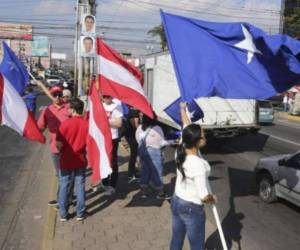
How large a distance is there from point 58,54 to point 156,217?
139039mm

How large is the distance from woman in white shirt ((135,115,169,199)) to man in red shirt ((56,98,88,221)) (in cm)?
138

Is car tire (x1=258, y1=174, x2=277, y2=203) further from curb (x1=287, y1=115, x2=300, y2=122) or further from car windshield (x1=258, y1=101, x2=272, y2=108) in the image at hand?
curb (x1=287, y1=115, x2=300, y2=122)

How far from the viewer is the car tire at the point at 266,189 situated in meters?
9.12

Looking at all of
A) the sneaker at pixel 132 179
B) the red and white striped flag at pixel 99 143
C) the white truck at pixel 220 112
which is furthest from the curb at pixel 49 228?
the white truck at pixel 220 112

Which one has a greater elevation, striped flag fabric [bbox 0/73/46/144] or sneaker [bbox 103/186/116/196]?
striped flag fabric [bbox 0/73/46/144]

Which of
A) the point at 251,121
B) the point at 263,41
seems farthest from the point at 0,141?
the point at 263,41

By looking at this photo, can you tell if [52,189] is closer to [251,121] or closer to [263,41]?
[263,41]

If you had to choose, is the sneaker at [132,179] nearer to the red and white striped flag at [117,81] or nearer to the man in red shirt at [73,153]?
the man in red shirt at [73,153]

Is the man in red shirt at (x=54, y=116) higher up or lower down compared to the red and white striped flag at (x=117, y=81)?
lower down

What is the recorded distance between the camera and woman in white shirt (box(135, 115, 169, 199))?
8375 millimetres

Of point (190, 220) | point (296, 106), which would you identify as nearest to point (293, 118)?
point (296, 106)

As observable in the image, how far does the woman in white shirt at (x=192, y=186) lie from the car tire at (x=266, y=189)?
4.37m

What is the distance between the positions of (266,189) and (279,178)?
56 centimetres

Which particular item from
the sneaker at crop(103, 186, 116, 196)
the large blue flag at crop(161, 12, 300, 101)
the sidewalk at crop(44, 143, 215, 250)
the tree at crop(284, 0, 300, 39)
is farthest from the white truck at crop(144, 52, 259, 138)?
the tree at crop(284, 0, 300, 39)
